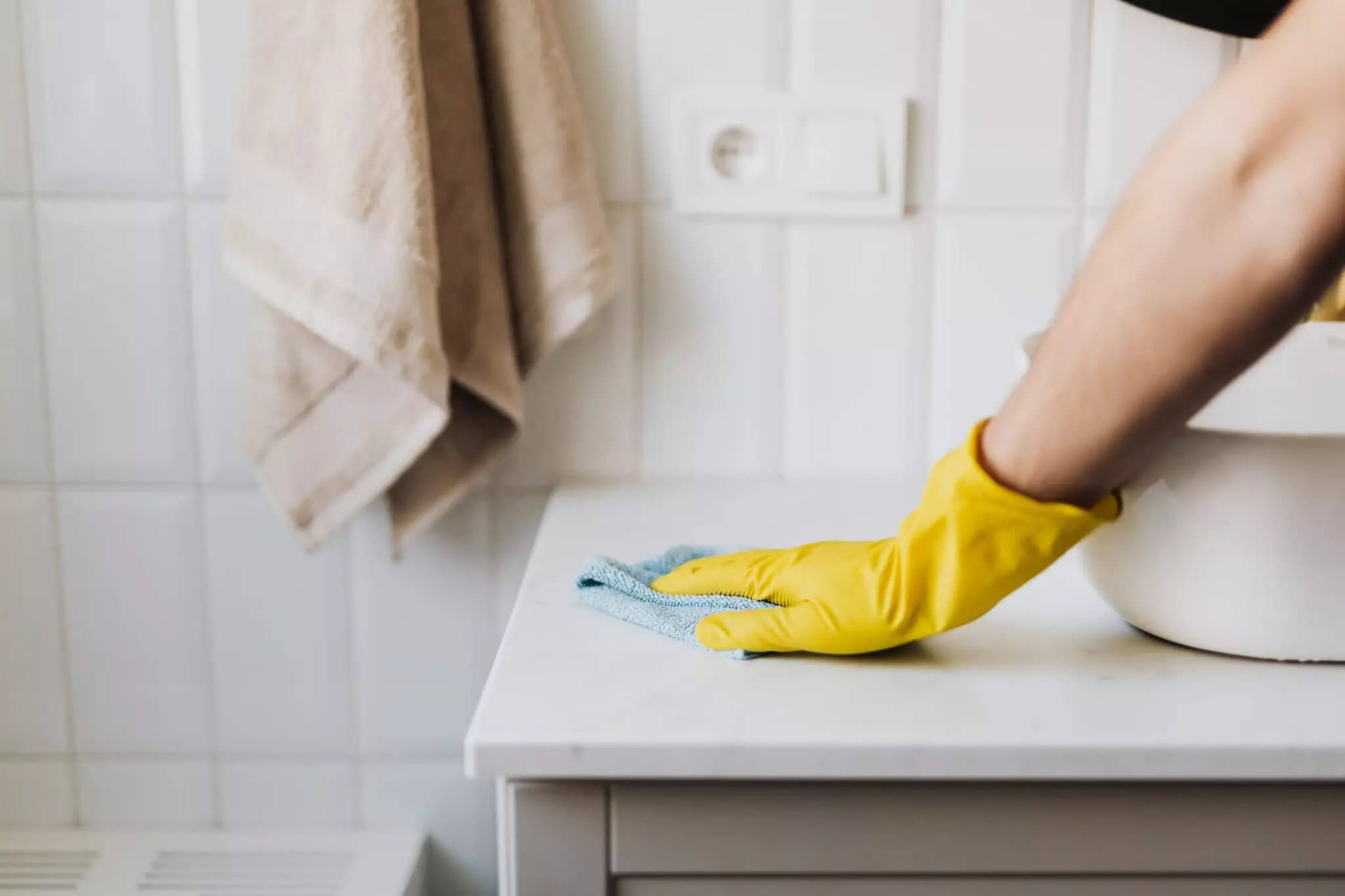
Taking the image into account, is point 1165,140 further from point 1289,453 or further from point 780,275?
point 780,275

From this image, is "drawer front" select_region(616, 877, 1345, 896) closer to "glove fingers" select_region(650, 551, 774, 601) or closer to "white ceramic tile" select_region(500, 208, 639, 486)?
"glove fingers" select_region(650, 551, 774, 601)

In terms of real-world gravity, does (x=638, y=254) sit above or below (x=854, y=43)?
below

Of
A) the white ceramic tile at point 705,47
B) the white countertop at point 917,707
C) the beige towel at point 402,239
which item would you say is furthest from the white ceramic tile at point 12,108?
the white countertop at point 917,707

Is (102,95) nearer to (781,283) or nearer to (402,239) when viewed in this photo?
(402,239)

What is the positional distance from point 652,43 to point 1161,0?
1.32ft

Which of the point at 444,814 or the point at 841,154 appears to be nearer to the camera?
the point at 841,154

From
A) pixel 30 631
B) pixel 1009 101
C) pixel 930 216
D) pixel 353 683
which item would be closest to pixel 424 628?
pixel 353 683

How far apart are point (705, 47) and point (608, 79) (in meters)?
0.08

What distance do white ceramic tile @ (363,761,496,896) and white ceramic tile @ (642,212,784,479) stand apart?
0.33m

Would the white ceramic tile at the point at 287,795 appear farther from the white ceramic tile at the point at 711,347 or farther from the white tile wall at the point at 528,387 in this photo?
the white ceramic tile at the point at 711,347

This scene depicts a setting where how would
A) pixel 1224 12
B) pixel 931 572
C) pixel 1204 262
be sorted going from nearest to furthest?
1. pixel 1204 262
2. pixel 931 572
3. pixel 1224 12

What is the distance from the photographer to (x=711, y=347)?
98 centimetres

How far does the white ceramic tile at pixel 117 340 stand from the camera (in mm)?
956

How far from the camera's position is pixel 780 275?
0.97m
